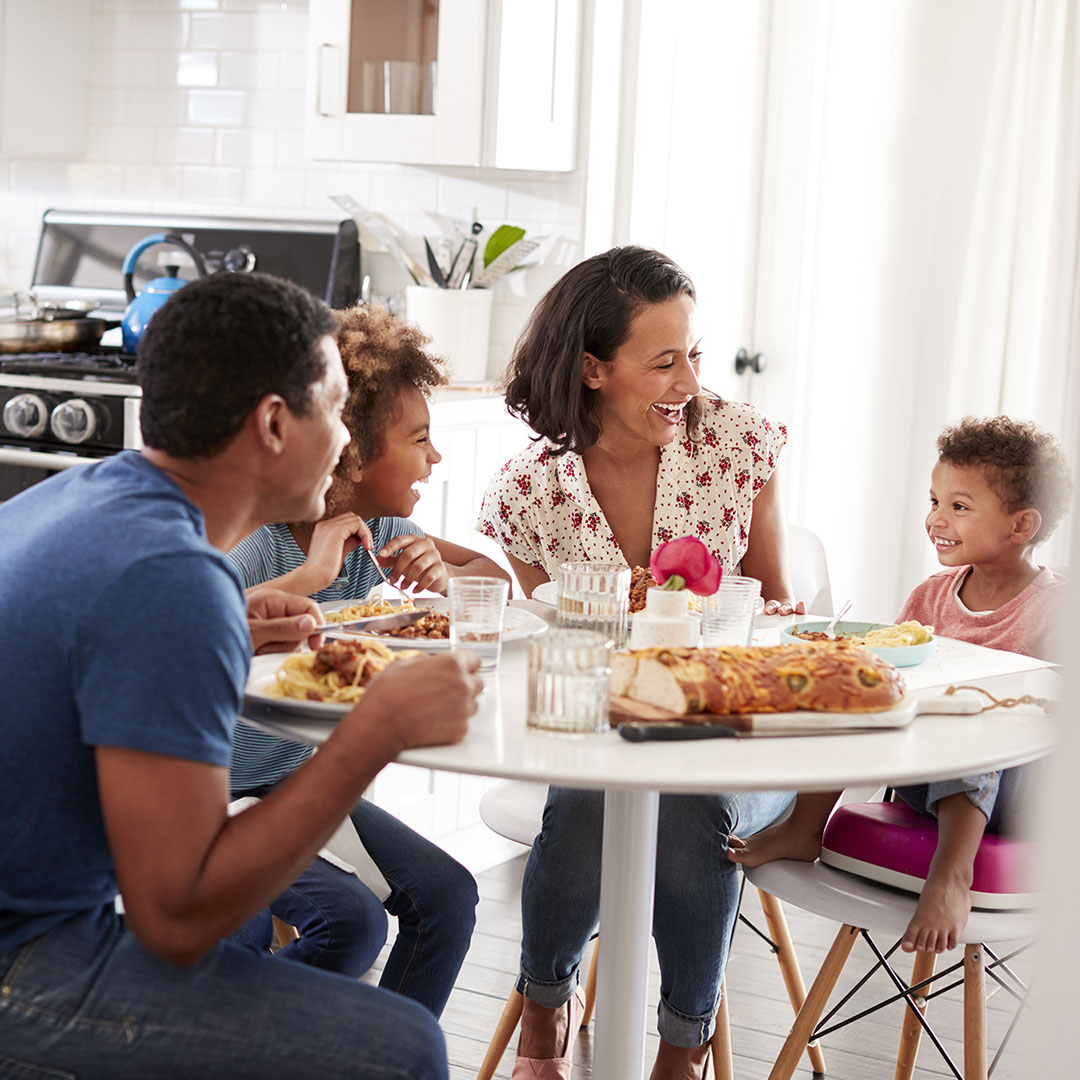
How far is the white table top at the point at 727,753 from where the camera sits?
118cm

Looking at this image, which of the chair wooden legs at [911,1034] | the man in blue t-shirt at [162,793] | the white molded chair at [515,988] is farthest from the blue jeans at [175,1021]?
the chair wooden legs at [911,1034]

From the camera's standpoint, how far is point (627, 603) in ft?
5.57

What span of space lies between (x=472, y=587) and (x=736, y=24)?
2.39 metres

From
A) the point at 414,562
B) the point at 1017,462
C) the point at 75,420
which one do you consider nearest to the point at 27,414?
the point at 75,420

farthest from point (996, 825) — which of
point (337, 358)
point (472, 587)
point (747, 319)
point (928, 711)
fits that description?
point (747, 319)

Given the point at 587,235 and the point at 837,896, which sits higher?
the point at 587,235

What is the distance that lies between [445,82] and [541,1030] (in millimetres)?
1972

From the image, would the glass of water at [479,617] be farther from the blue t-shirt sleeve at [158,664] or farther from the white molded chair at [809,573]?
the white molded chair at [809,573]

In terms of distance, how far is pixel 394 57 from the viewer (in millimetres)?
3094

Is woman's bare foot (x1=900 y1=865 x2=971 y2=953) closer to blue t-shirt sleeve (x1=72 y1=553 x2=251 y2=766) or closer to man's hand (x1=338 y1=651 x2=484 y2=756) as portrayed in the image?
man's hand (x1=338 y1=651 x2=484 y2=756)

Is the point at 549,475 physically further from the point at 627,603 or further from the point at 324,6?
the point at 324,6

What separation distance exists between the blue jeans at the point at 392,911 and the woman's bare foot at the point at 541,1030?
21 cm

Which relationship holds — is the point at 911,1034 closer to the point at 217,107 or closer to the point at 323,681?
the point at 323,681

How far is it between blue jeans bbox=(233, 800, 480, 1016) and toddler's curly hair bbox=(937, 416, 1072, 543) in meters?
1.01
